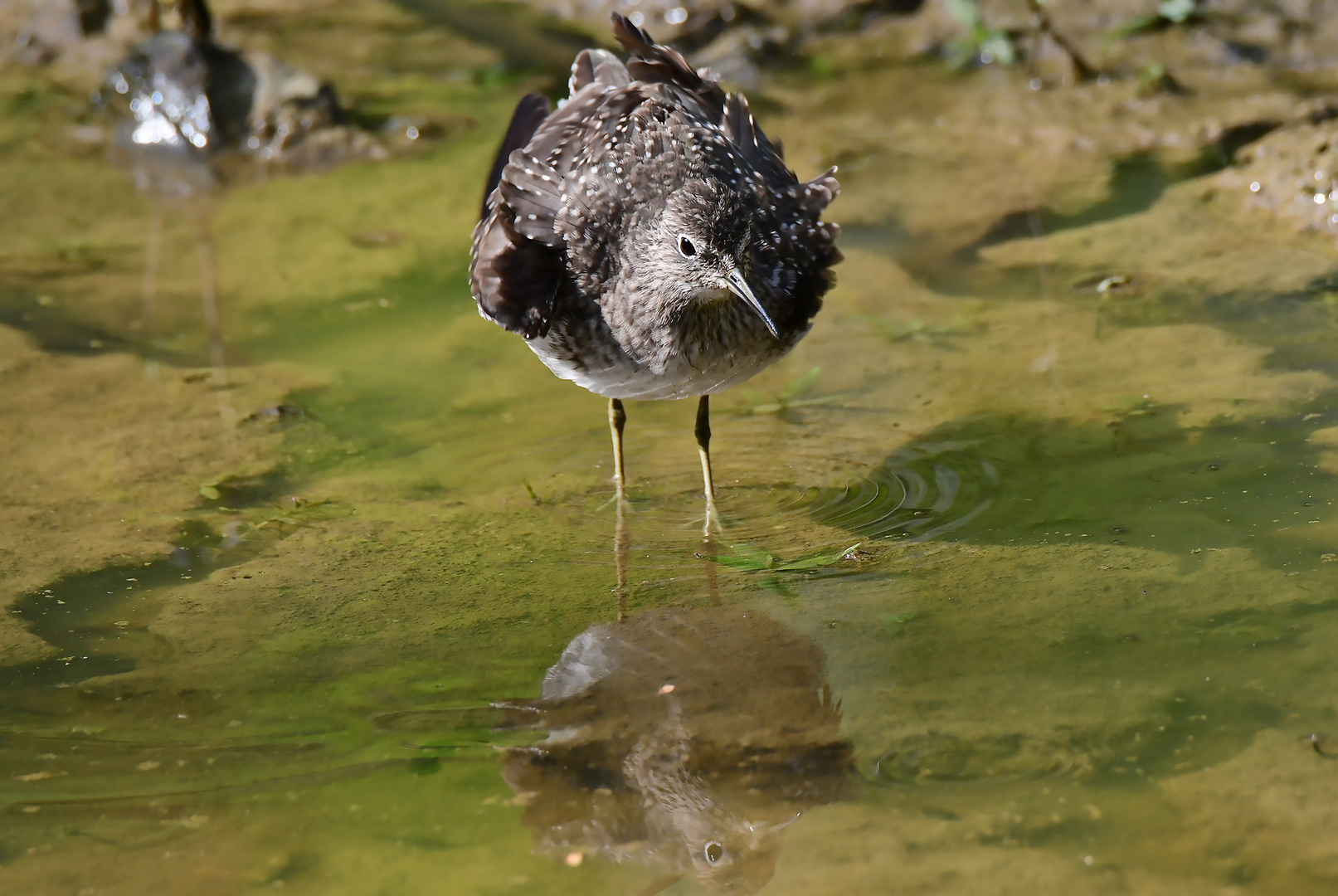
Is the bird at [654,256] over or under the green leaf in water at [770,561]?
over

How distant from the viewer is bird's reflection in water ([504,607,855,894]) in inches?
150

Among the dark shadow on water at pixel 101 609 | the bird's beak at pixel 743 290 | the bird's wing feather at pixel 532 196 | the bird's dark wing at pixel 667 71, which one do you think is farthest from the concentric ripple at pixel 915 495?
the dark shadow on water at pixel 101 609

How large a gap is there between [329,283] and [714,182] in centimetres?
337

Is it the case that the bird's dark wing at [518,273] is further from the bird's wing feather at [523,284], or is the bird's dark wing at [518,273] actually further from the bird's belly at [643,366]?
the bird's belly at [643,366]

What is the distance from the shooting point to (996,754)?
396 centimetres

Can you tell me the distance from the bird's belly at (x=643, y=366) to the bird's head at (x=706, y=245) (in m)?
0.28

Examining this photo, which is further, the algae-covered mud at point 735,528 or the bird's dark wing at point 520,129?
the bird's dark wing at point 520,129

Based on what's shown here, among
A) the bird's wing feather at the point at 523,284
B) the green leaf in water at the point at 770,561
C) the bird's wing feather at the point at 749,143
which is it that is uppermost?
the bird's wing feather at the point at 749,143

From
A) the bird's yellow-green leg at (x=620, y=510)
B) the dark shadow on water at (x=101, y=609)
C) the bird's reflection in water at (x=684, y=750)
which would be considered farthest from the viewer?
the bird's yellow-green leg at (x=620, y=510)

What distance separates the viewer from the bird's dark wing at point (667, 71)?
20.1 feet

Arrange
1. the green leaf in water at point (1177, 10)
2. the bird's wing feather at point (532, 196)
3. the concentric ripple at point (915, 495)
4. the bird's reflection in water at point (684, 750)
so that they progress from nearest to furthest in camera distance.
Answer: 1. the bird's reflection in water at point (684, 750)
2. the concentric ripple at point (915, 495)
3. the bird's wing feather at point (532, 196)
4. the green leaf in water at point (1177, 10)

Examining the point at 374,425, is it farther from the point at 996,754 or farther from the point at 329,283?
the point at 996,754

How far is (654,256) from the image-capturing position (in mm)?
5246

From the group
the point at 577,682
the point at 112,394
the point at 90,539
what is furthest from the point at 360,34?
the point at 577,682
